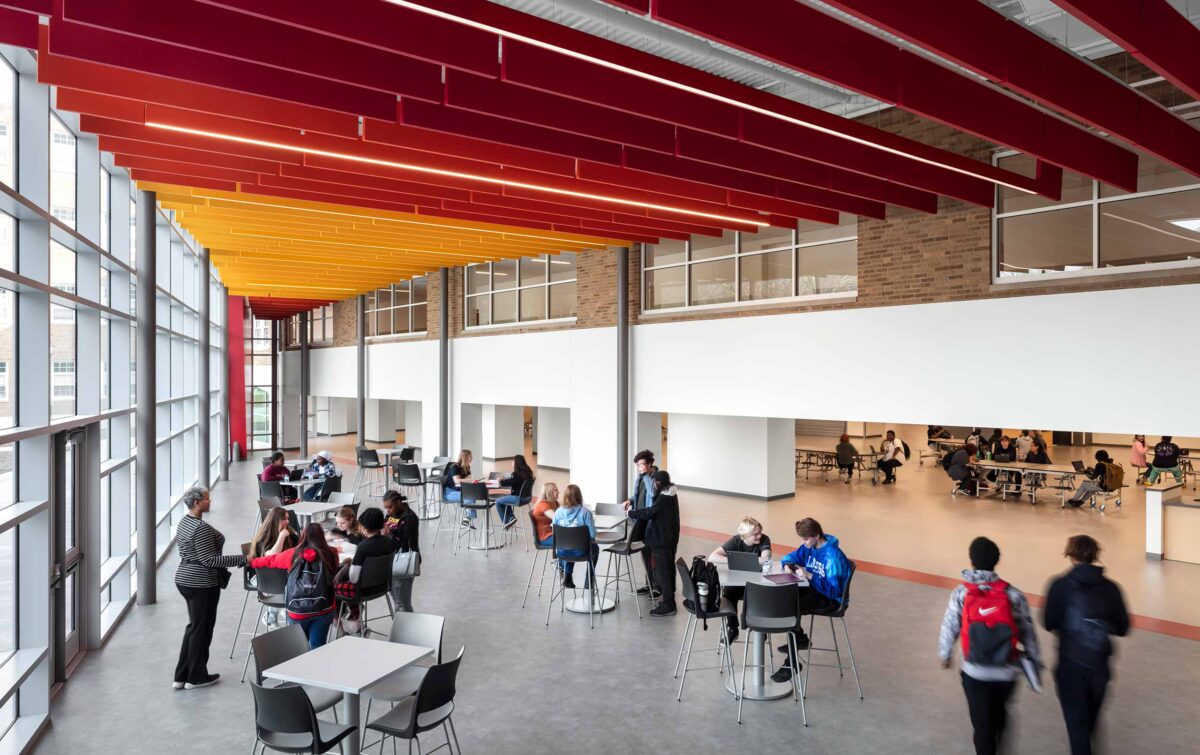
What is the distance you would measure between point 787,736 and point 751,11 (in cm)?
433

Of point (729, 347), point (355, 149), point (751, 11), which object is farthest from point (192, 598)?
point (729, 347)

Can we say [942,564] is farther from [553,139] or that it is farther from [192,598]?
[192,598]

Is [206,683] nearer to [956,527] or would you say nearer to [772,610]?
[772,610]

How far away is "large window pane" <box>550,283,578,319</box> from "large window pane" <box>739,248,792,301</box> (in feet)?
12.7

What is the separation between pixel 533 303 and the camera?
15102 millimetres

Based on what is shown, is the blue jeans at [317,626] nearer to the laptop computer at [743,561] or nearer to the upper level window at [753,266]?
the laptop computer at [743,561]

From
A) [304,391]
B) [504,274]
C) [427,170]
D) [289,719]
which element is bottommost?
[289,719]

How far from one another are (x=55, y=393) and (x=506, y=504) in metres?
5.55

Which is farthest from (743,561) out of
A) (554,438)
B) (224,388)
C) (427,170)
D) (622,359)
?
(224,388)

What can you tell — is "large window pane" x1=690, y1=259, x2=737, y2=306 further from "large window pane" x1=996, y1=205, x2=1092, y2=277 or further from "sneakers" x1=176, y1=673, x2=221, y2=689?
"sneakers" x1=176, y1=673, x2=221, y2=689

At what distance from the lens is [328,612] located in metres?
5.52

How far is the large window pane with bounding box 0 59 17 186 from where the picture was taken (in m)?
5.18

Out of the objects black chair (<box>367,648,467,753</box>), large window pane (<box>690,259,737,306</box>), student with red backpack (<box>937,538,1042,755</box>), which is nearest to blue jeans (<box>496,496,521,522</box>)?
large window pane (<box>690,259,737,306</box>)

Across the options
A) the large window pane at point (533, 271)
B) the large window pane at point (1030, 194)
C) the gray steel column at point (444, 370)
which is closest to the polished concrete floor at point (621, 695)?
the large window pane at point (1030, 194)
